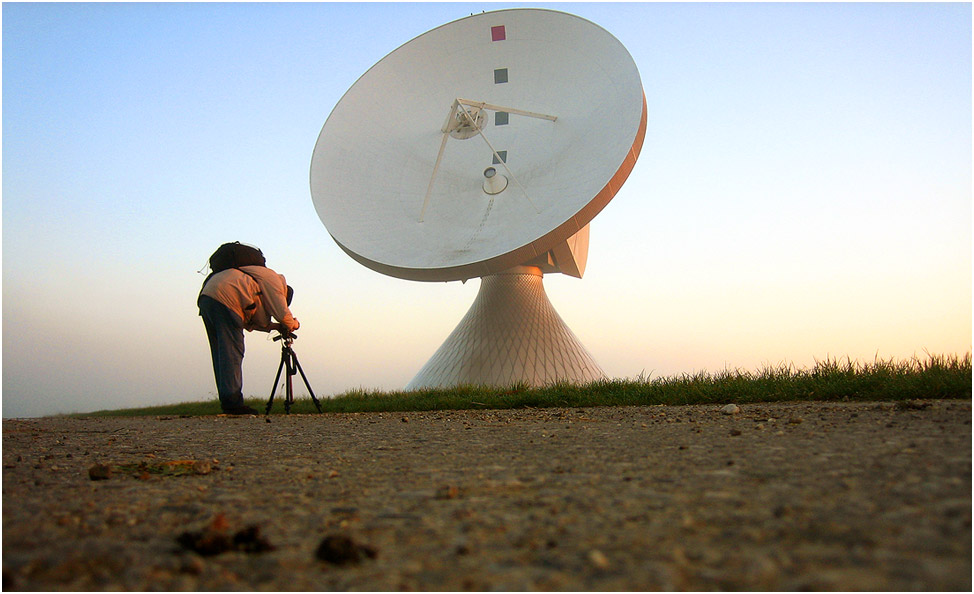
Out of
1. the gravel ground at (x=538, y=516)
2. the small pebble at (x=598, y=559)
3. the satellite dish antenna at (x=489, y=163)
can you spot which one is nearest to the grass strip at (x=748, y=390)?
the gravel ground at (x=538, y=516)

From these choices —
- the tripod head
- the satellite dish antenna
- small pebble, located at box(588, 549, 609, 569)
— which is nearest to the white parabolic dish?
the satellite dish antenna

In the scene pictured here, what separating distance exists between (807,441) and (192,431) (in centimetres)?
482

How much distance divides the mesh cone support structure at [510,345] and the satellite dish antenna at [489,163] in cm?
3

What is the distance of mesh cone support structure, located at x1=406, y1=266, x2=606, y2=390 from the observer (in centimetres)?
1440

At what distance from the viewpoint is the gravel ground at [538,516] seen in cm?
134

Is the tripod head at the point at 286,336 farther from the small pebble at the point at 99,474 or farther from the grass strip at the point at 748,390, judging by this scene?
the small pebble at the point at 99,474

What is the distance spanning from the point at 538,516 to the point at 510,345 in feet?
42.1

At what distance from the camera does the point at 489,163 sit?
13445mm

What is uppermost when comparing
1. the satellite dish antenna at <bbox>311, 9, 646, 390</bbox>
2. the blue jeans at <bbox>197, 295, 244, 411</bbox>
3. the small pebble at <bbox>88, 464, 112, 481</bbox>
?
the satellite dish antenna at <bbox>311, 9, 646, 390</bbox>

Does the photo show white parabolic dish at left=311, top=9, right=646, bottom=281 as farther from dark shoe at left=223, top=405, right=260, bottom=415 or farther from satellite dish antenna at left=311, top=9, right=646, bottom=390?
dark shoe at left=223, top=405, right=260, bottom=415

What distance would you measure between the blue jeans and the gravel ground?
16.4ft

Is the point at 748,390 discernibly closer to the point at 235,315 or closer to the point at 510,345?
the point at 235,315

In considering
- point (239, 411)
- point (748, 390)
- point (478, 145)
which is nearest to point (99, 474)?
point (748, 390)

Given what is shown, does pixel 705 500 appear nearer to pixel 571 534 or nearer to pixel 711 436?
pixel 571 534
